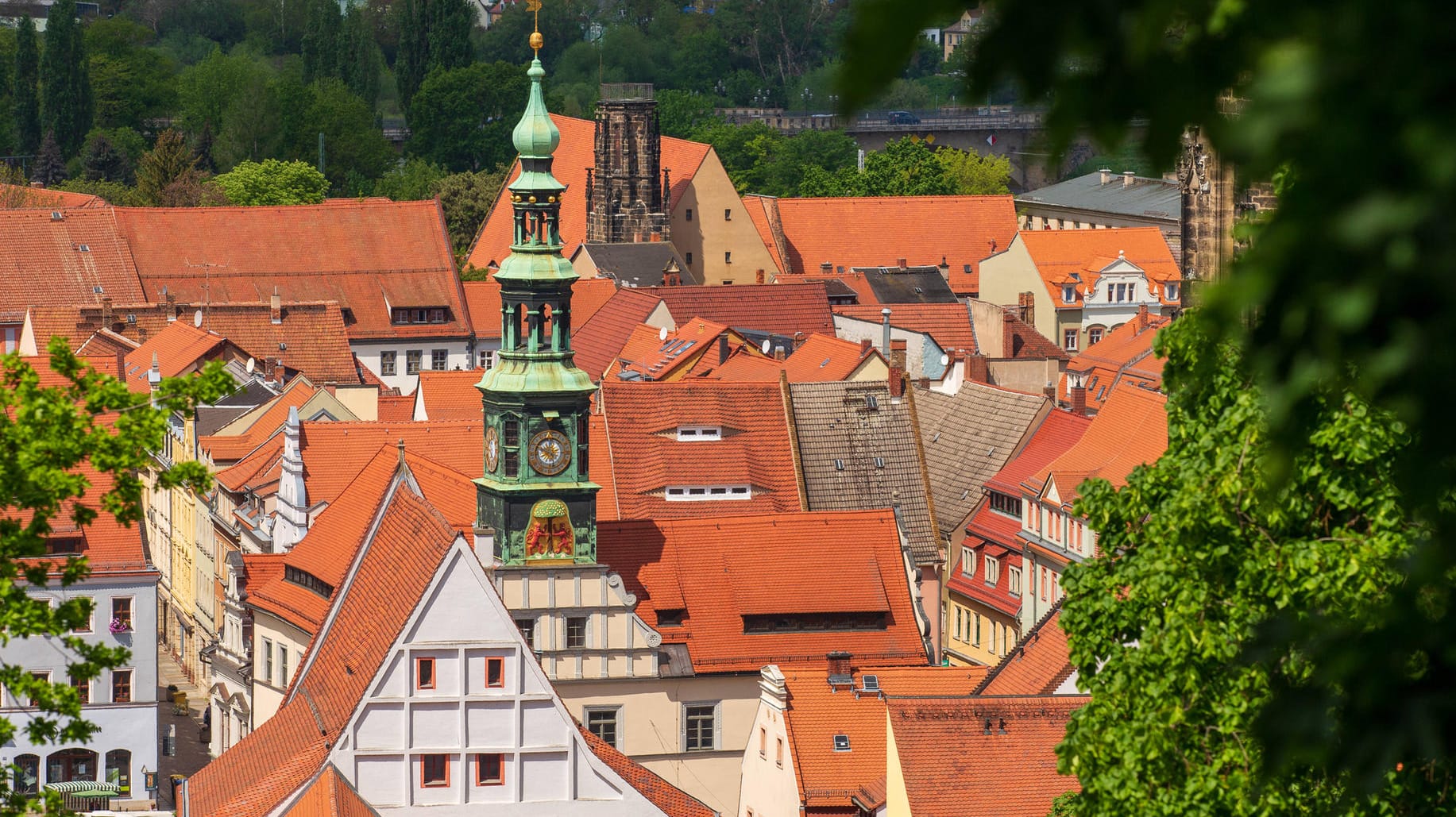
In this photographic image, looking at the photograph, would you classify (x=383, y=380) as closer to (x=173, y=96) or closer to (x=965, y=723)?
(x=965, y=723)

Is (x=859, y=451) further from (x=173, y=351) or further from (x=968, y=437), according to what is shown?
(x=173, y=351)

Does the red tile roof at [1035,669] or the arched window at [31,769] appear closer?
the red tile roof at [1035,669]

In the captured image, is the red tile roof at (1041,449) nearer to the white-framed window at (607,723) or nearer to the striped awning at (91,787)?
the white-framed window at (607,723)

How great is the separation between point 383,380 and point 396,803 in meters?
61.4

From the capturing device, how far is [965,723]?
99.6ft

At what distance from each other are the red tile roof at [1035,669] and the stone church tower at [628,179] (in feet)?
244

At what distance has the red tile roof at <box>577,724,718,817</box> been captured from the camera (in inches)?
1250

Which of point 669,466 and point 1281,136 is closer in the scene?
point 1281,136

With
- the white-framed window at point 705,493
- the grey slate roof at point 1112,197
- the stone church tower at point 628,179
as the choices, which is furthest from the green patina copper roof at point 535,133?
the grey slate roof at point 1112,197

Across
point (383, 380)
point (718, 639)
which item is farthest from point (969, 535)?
point (383, 380)

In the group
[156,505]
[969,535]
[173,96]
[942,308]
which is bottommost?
[969,535]

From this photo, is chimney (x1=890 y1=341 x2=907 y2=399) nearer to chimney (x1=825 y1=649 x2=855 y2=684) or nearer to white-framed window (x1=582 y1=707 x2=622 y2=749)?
white-framed window (x1=582 y1=707 x2=622 y2=749)

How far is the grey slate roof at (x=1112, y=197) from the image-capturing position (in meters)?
136

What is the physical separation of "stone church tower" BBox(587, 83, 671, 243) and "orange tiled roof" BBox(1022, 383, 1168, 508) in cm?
5701
